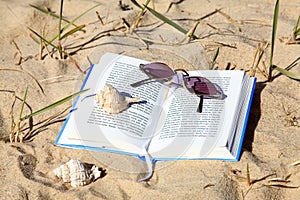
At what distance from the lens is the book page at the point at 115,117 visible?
1649 mm

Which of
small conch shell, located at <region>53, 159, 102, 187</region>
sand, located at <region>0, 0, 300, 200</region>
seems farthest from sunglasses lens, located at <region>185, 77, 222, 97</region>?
small conch shell, located at <region>53, 159, 102, 187</region>

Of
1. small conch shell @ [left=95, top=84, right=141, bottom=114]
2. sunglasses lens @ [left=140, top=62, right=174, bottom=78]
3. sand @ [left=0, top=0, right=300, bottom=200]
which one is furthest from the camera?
sunglasses lens @ [left=140, top=62, right=174, bottom=78]

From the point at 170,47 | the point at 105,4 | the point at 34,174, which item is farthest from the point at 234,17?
the point at 34,174

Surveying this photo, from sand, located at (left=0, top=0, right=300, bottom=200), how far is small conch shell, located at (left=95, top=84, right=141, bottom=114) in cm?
15

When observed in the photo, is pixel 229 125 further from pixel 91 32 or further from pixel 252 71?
pixel 91 32

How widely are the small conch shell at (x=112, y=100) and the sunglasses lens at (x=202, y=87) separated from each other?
192 mm

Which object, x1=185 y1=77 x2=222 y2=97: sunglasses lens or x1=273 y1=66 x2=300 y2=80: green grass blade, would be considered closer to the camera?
x1=185 y1=77 x2=222 y2=97: sunglasses lens

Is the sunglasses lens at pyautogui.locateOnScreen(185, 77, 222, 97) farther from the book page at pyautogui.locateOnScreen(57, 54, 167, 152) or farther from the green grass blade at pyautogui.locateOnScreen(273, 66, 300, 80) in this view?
the green grass blade at pyautogui.locateOnScreen(273, 66, 300, 80)

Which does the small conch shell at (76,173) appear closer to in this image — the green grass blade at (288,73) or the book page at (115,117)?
the book page at (115,117)

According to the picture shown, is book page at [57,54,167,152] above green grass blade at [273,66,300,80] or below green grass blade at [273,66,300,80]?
below

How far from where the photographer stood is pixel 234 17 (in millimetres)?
2281

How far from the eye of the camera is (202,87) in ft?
5.86

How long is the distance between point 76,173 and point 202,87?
1.68 ft

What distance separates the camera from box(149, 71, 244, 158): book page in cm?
163
